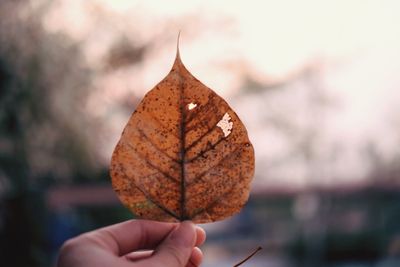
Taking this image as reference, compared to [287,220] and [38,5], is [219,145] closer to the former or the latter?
[38,5]

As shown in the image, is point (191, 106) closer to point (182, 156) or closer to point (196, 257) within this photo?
point (182, 156)

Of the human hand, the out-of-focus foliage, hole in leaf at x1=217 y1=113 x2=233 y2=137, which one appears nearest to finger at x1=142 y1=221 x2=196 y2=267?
the human hand

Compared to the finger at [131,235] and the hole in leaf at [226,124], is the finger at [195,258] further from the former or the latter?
the hole in leaf at [226,124]

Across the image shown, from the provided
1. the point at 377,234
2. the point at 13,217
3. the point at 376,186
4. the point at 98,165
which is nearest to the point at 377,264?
the point at 377,234

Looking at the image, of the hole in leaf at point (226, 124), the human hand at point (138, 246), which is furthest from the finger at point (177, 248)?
the hole in leaf at point (226, 124)

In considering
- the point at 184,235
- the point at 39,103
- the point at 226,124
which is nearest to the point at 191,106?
the point at 226,124

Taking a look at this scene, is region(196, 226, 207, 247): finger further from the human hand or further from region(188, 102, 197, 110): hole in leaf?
region(188, 102, 197, 110): hole in leaf

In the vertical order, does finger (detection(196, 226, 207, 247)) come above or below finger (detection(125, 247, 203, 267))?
above
